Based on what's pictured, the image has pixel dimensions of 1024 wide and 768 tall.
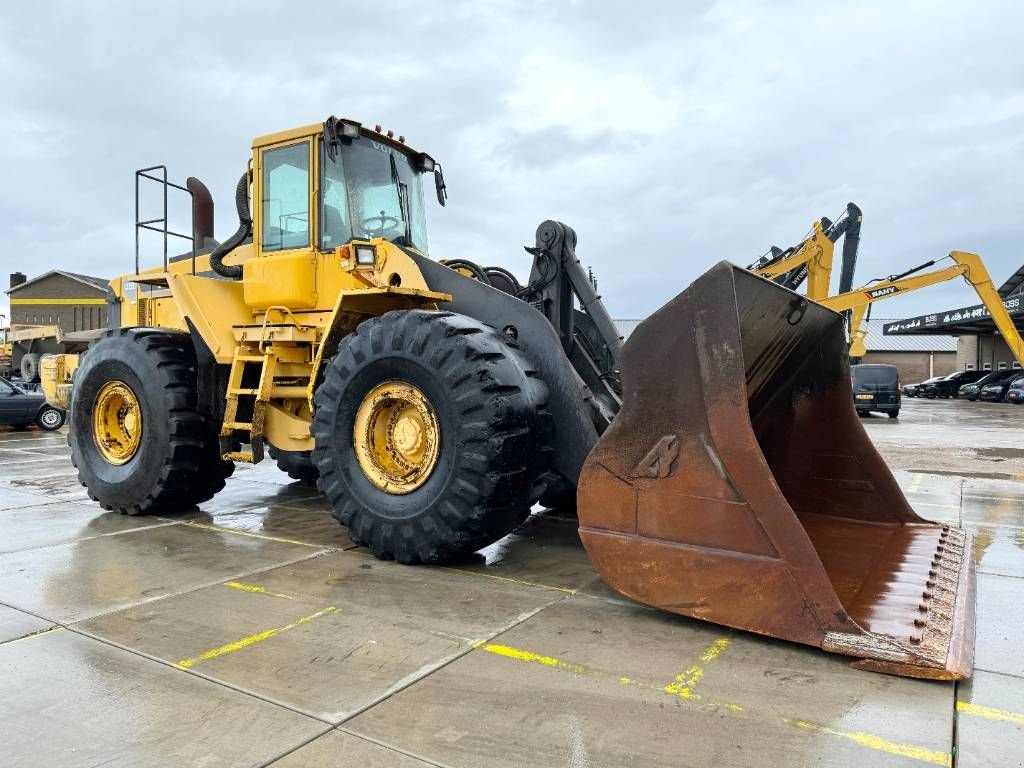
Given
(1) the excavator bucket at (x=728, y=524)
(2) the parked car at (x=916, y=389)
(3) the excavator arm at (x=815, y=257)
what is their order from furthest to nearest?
1. (2) the parked car at (x=916, y=389)
2. (3) the excavator arm at (x=815, y=257)
3. (1) the excavator bucket at (x=728, y=524)

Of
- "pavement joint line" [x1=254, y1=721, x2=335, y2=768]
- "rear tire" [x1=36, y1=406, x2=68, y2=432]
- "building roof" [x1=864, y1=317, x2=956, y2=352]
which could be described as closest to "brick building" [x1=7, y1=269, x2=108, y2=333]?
"rear tire" [x1=36, y1=406, x2=68, y2=432]

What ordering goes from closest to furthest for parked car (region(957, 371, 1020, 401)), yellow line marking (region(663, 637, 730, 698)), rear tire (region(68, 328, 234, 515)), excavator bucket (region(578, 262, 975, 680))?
yellow line marking (region(663, 637, 730, 698)) → excavator bucket (region(578, 262, 975, 680)) → rear tire (region(68, 328, 234, 515)) → parked car (region(957, 371, 1020, 401))

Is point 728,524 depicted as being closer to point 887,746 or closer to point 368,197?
point 887,746

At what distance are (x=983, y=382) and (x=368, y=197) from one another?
34.0m

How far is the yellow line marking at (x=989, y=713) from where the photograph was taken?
8.62ft

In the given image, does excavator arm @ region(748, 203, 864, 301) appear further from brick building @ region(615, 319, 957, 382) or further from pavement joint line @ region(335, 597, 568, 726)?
brick building @ region(615, 319, 957, 382)

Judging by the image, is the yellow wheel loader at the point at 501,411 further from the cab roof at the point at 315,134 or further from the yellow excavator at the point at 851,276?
the yellow excavator at the point at 851,276

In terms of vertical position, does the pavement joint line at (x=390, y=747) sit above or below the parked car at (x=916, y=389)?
below

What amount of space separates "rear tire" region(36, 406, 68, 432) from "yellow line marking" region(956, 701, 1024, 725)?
17815mm

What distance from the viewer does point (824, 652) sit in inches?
125

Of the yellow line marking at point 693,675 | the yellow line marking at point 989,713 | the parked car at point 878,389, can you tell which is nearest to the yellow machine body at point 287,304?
the yellow line marking at point 693,675

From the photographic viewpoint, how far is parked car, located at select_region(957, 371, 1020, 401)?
31.2m

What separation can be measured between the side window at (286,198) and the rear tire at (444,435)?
57.1 inches

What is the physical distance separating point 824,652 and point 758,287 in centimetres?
168
